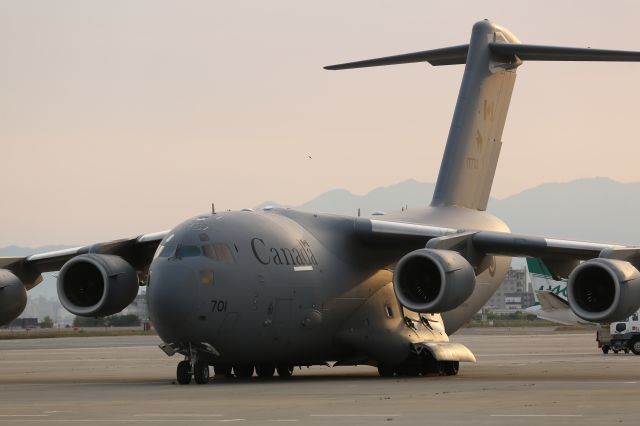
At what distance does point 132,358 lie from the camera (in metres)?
44.1

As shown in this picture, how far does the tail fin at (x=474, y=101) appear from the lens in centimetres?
3334

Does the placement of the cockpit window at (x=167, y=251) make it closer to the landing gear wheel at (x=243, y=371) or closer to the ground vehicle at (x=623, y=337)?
the landing gear wheel at (x=243, y=371)

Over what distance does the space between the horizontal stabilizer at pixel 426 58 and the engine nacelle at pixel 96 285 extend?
8058 mm

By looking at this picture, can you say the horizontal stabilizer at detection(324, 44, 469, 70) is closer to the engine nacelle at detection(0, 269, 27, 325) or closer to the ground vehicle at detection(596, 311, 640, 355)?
the engine nacelle at detection(0, 269, 27, 325)

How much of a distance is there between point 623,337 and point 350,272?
2097 cm

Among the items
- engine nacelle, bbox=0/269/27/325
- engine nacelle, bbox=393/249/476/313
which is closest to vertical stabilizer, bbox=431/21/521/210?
engine nacelle, bbox=393/249/476/313

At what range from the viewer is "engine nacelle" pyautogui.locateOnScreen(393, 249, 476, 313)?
26688 mm

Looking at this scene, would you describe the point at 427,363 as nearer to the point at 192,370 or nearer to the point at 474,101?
the point at 192,370

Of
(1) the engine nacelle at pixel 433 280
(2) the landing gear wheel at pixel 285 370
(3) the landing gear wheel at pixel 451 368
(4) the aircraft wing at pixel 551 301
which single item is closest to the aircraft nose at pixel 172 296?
(1) the engine nacelle at pixel 433 280

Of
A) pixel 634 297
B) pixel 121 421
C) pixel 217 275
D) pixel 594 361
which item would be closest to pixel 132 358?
pixel 594 361

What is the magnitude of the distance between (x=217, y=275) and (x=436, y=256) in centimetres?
431

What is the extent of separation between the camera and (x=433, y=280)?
28.0 metres

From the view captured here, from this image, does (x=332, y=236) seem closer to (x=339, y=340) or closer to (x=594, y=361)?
(x=339, y=340)

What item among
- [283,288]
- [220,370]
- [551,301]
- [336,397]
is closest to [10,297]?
[220,370]
